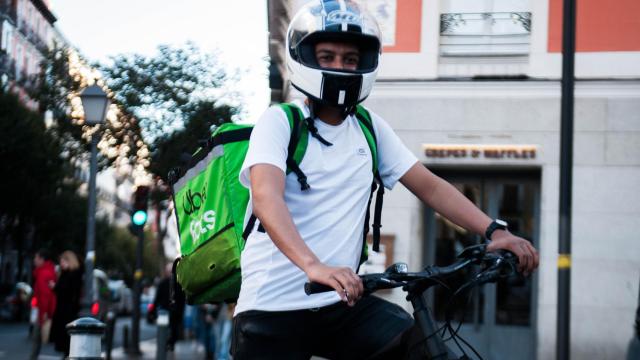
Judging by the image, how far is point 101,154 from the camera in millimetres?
25922

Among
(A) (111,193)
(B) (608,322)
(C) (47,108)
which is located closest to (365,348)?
(B) (608,322)

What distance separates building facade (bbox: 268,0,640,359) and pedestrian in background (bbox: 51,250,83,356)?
13.7ft

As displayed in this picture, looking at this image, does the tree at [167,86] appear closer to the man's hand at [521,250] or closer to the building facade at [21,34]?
the man's hand at [521,250]

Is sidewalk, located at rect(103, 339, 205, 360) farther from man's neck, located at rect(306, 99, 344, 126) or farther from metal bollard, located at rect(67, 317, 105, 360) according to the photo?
man's neck, located at rect(306, 99, 344, 126)

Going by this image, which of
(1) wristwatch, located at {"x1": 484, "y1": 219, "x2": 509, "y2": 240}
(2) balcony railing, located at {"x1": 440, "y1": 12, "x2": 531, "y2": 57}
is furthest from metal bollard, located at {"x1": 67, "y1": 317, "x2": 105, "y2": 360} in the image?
(2) balcony railing, located at {"x1": 440, "y1": 12, "x2": 531, "y2": 57}

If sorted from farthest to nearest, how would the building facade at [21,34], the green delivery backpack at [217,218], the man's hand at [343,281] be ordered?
1. the building facade at [21,34]
2. the green delivery backpack at [217,218]
3. the man's hand at [343,281]

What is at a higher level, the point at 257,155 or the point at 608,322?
the point at 257,155

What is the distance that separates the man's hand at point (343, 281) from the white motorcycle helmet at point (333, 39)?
0.73m

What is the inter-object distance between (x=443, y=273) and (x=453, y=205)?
0.72 m

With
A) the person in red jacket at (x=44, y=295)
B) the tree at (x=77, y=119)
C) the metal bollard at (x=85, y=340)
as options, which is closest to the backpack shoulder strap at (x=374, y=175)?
the metal bollard at (x=85, y=340)

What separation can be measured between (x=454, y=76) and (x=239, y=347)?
1296 cm

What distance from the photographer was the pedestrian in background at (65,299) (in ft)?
46.7

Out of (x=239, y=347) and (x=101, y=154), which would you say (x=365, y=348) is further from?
(x=101, y=154)

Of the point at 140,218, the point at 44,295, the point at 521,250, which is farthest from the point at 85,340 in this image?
the point at 140,218
